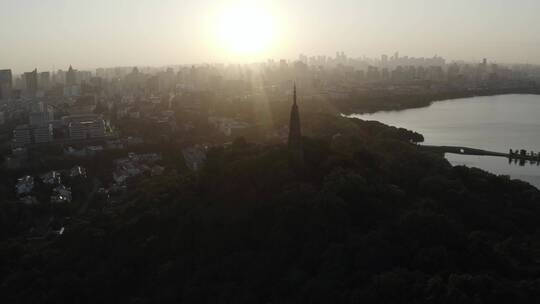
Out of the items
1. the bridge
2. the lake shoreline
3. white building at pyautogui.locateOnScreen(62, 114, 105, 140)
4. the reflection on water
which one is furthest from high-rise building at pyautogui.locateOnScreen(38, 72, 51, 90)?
the reflection on water

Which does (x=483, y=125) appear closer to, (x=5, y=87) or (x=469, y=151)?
(x=469, y=151)

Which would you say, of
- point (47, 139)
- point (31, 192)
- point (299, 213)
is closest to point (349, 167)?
point (299, 213)

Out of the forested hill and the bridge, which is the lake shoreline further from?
the forested hill

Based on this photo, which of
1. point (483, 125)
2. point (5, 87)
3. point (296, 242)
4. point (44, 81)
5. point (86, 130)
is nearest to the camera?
point (296, 242)

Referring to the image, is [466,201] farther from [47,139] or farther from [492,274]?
[47,139]

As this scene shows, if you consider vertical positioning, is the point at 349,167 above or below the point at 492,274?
above

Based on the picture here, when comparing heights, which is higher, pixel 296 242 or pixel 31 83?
pixel 31 83

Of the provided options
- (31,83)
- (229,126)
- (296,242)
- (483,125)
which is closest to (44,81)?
(31,83)
